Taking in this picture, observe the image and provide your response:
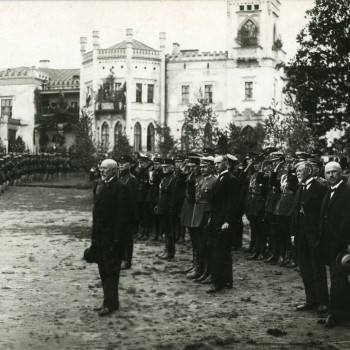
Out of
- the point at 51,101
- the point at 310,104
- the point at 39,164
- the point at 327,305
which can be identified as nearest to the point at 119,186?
the point at 327,305

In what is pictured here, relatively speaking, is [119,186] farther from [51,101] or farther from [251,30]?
[51,101]

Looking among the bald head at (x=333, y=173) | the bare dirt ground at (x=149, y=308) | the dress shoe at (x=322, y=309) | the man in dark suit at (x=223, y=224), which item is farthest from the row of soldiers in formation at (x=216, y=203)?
the dress shoe at (x=322, y=309)

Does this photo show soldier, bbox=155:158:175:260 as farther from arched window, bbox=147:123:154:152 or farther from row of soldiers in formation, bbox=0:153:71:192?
arched window, bbox=147:123:154:152

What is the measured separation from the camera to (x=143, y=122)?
56812 millimetres

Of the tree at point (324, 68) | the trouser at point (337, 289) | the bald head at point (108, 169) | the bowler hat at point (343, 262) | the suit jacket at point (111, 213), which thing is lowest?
the trouser at point (337, 289)

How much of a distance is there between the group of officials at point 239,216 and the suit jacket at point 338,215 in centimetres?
1

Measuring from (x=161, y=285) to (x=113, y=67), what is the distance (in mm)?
48340

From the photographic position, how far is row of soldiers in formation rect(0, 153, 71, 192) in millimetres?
31031

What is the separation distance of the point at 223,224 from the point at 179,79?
48683 mm

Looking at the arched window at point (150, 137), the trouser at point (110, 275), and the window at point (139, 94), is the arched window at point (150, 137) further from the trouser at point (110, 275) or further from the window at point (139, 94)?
the trouser at point (110, 275)

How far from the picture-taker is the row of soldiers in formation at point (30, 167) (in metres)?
31.0

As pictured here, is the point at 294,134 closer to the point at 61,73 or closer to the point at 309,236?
the point at 309,236

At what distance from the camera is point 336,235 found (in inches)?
306

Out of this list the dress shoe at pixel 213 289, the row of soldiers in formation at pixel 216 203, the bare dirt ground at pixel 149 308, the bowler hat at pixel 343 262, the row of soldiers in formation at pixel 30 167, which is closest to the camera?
the bare dirt ground at pixel 149 308
